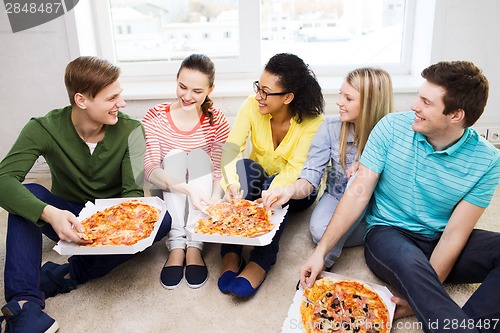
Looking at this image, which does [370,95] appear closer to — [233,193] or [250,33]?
[233,193]

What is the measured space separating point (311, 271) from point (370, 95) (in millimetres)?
816

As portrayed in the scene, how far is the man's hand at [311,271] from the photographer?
160cm

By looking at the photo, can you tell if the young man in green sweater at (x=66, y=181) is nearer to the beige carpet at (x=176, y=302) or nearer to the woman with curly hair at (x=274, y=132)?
the beige carpet at (x=176, y=302)

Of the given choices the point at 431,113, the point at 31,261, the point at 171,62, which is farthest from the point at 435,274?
the point at 171,62

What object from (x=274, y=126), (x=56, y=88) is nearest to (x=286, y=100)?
(x=274, y=126)

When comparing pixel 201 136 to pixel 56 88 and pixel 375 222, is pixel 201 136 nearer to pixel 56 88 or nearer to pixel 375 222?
pixel 375 222

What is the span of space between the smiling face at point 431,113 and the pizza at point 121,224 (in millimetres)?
1080

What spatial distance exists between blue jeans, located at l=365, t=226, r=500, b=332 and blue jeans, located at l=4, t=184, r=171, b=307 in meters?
1.04

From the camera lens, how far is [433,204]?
67.9 inches

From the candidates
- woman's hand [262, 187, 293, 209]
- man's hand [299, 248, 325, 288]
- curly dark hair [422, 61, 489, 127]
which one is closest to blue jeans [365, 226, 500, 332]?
man's hand [299, 248, 325, 288]

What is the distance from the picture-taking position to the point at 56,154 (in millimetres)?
1864

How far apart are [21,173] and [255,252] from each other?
98 centimetres

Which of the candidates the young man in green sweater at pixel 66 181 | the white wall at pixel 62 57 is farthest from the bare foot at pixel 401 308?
the white wall at pixel 62 57

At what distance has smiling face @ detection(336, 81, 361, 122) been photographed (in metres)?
1.96
